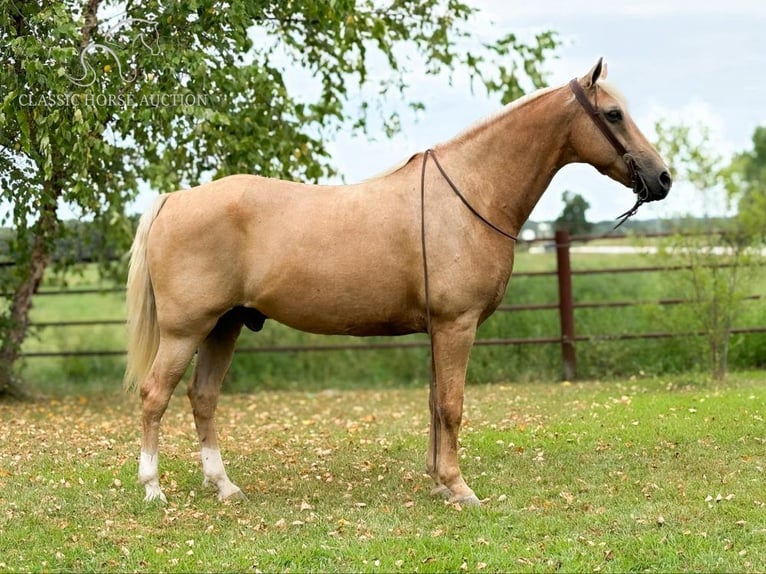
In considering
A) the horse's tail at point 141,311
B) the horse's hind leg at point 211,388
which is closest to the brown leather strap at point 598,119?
the horse's hind leg at point 211,388

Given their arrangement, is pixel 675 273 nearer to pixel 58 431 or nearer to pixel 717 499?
pixel 717 499

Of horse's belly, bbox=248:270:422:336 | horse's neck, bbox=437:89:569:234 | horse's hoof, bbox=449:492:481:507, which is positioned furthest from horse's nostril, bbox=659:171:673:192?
horse's hoof, bbox=449:492:481:507

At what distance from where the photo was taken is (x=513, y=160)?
17.7 feet

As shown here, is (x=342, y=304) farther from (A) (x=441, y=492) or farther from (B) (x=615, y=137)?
(B) (x=615, y=137)

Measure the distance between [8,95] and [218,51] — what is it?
208cm

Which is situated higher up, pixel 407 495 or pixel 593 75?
pixel 593 75

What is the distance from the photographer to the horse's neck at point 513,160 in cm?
534

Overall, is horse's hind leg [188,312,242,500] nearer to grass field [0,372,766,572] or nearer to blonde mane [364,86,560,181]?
grass field [0,372,766,572]

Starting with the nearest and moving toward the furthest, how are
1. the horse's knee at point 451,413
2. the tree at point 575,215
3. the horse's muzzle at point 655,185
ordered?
the horse's muzzle at point 655,185
the horse's knee at point 451,413
the tree at point 575,215

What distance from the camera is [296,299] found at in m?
5.34

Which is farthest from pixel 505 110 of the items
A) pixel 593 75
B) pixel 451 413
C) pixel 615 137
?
pixel 451 413

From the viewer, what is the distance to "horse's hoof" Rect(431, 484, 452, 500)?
536 centimetres

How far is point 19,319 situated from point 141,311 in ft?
19.5

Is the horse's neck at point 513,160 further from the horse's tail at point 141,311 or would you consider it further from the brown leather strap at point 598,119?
the horse's tail at point 141,311
